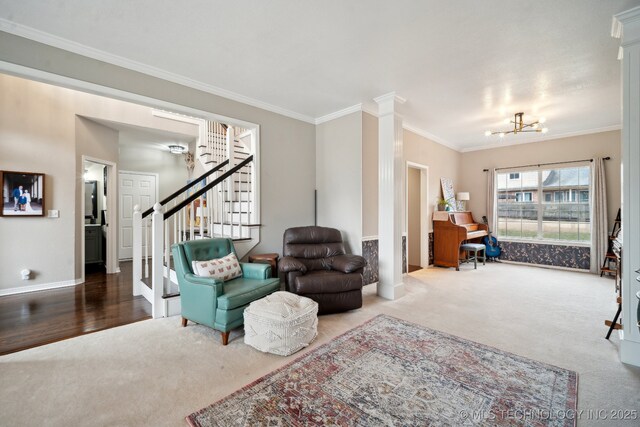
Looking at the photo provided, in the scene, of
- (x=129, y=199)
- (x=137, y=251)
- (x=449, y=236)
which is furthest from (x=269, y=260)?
(x=129, y=199)

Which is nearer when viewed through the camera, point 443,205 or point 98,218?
point 98,218

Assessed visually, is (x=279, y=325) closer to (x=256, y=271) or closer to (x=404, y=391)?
(x=256, y=271)

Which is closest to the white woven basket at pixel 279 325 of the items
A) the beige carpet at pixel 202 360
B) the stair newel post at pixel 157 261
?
the beige carpet at pixel 202 360

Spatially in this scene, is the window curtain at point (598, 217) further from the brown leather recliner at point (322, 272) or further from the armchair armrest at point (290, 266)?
the armchair armrest at point (290, 266)

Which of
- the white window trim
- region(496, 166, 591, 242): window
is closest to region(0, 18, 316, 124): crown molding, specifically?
the white window trim

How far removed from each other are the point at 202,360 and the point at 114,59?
9.96 ft

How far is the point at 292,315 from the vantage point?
2354 mm

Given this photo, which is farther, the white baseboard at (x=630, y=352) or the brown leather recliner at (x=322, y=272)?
the brown leather recliner at (x=322, y=272)

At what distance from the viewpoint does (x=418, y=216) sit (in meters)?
6.09

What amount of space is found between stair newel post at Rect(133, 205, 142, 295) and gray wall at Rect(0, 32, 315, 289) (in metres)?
1.33

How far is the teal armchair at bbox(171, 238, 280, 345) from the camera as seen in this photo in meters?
2.52

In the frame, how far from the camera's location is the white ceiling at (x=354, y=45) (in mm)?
2127

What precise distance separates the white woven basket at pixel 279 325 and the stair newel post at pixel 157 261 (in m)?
1.23

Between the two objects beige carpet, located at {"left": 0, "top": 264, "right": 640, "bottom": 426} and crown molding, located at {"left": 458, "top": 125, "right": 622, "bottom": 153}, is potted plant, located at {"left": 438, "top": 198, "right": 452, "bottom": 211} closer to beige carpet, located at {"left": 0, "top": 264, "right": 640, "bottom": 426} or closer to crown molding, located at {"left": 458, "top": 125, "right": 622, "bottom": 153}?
crown molding, located at {"left": 458, "top": 125, "right": 622, "bottom": 153}
